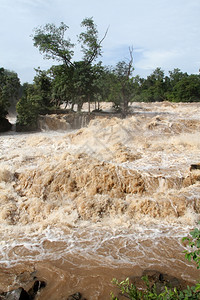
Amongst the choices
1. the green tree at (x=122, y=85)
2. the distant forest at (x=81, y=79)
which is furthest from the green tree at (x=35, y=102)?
the green tree at (x=122, y=85)

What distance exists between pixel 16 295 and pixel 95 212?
2.61 metres

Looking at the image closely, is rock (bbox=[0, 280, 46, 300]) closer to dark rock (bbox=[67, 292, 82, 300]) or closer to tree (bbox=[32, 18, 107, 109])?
dark rock (bbox=[67, 292, 82, 300])

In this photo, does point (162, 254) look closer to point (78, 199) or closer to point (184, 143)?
point (78, 199)

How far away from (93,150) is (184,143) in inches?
116

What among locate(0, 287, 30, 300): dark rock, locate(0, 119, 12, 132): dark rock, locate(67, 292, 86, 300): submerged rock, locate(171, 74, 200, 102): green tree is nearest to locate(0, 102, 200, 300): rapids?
locate(67, 292, 86, 300): submerged rock

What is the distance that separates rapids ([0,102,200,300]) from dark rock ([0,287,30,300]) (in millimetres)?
248

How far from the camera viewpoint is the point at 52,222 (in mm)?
5402

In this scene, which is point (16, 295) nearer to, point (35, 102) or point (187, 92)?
point (35, 102)

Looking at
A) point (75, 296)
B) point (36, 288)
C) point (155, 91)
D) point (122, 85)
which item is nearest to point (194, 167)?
point (75, 296)

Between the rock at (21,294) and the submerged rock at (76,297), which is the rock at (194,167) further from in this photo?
the rock at (21,294)

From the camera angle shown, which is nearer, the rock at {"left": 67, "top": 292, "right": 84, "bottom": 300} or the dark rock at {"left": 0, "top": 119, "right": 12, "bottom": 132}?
the rock at {"left": 67, "top": 292, "right": 84, "bottom": 300}

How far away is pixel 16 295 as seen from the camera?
126 inches

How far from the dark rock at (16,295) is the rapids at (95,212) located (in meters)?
0.25

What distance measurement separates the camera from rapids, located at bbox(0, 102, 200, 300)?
3.93 meters
